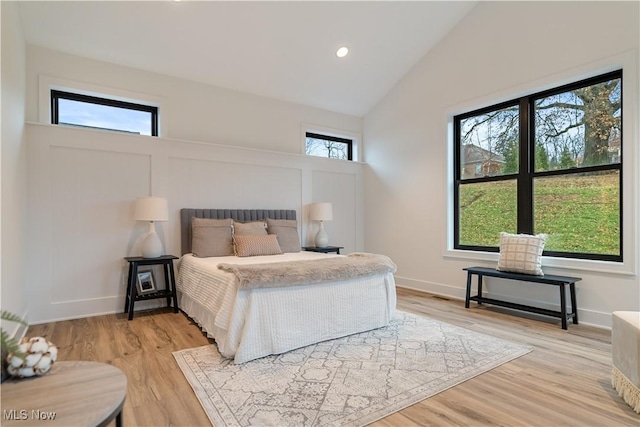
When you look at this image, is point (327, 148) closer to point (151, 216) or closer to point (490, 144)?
point (490, 144)

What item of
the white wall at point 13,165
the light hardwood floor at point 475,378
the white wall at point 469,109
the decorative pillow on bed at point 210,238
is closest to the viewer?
the light hardwood floor at point 475,378

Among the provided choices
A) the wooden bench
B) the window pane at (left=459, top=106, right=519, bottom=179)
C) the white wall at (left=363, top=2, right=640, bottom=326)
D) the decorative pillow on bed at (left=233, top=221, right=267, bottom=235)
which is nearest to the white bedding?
the decorative pillow on bed at (left=233, top=221, right=267, bottom=235)

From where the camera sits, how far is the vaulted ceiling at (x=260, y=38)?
3.45 m

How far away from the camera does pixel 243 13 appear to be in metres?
3.73

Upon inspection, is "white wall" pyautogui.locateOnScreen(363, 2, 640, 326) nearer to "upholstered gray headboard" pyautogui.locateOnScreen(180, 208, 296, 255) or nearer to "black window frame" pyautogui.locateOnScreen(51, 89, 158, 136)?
"upholstered gray headboard" pyautogui.locateOnScreen(180, 208, 296, 255)

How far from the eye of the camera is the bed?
253 centimetres

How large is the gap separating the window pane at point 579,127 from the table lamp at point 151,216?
423cm

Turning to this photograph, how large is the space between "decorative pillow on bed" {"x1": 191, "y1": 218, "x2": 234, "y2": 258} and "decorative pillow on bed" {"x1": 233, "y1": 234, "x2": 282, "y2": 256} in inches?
4.8

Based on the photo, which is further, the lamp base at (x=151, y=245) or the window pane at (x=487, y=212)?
the window pane at (x=487, y=212)

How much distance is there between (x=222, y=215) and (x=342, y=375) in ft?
9.08

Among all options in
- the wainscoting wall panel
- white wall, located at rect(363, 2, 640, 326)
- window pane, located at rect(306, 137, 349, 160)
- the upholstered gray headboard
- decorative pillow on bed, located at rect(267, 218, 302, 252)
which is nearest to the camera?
white wall, located at rect(363, 2, 640, 326)

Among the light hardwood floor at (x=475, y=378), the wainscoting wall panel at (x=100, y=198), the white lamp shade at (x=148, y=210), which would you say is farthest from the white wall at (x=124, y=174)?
the light hardwood floor at (x=475, y=378)

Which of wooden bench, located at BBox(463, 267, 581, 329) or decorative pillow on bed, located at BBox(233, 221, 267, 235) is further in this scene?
decorative pillow on bed, located at BBox(233, 221, 267, 235)

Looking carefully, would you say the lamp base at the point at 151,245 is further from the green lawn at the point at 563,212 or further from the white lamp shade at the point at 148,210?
the green lawn at the point at 563,212
